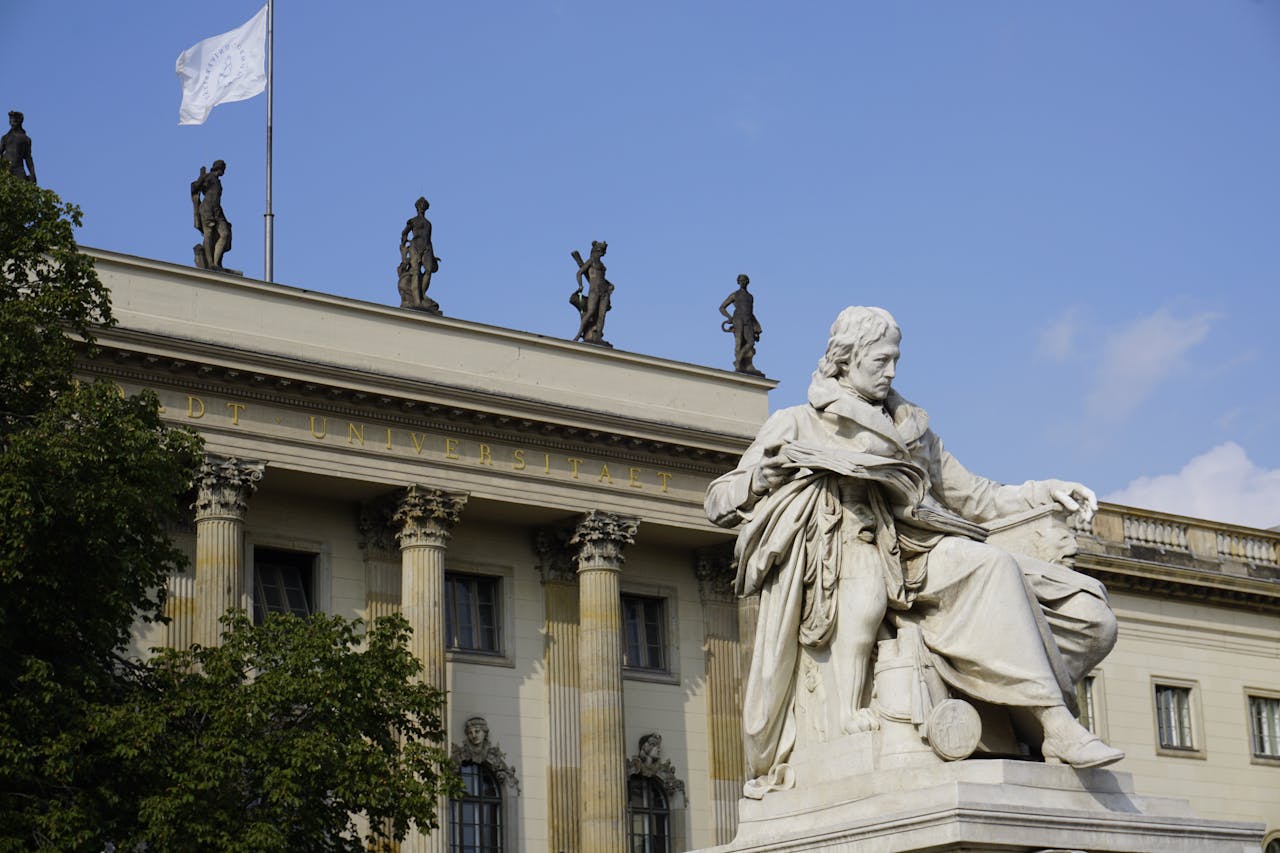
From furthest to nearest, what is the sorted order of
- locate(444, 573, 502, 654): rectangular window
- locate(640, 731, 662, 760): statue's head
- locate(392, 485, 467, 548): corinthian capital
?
1. locate(640, 731, 662, 760): statue's head
2. locate(444, 573, 502, 654): rectangular window
3. locate(392, 485, 467, 548): corinthian capital

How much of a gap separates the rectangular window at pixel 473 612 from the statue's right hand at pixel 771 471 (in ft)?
103

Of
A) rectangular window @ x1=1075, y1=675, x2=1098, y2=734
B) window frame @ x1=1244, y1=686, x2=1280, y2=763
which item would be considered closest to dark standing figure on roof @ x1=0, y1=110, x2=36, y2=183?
rectangular window @ x1=1075, y1=675, x2=1098, y2=734

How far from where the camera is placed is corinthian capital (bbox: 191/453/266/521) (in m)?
36.4

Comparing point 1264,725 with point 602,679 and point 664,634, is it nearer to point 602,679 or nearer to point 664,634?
point 664,634

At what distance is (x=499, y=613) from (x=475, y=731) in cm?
238

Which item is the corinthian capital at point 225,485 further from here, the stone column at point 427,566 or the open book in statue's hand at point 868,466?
the open book in statue's hand at point 868,466

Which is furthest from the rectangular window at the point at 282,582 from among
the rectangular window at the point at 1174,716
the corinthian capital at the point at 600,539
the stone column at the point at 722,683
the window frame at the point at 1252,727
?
the window frame at the point at 1252,727

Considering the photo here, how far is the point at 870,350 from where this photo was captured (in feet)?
28.3

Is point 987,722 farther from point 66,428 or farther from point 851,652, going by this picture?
point 66,428

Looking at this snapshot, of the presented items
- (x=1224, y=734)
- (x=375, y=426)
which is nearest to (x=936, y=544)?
(x=375, y=426)

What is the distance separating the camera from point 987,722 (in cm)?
805

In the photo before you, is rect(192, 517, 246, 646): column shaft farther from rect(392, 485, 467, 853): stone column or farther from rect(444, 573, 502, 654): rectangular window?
rect(444, 573, 502, 654): rectangular window

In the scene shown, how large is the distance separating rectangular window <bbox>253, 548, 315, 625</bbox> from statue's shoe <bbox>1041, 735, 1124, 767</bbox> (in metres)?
31.3

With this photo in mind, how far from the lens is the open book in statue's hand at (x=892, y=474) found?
8227 millimetres
